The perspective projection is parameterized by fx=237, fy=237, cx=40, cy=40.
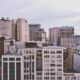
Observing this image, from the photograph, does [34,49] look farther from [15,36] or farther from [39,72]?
[15,36]

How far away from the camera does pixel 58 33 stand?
19.1 ft

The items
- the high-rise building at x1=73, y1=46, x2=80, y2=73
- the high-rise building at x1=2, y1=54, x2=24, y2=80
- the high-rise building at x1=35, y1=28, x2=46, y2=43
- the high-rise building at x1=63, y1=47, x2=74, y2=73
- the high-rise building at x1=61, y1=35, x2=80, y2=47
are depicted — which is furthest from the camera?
the high-rise building at x1=35, y1=28, x2=46, y2=43

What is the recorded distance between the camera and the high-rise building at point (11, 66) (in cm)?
425

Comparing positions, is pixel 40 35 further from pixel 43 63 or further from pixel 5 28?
pixel 43 63

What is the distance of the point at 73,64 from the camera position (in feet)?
16.5

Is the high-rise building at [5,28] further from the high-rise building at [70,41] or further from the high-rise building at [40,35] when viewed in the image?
the high-rise building at [70,41]

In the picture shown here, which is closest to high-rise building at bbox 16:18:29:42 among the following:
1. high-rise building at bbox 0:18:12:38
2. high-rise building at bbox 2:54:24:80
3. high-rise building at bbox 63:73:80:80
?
high-rise building at bbox 0:18:12:38

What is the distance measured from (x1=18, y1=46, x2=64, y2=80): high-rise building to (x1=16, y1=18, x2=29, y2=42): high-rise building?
967mm

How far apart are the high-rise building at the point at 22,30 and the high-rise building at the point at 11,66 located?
42.4 inches

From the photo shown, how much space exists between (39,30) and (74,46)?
91 centimetres

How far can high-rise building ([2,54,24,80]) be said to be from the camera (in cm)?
425

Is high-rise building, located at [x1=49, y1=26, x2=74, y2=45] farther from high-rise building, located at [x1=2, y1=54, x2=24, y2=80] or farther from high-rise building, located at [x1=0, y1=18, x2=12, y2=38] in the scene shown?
high-rise building, located at [x1=2, y1=54, x2=24, y2=80]

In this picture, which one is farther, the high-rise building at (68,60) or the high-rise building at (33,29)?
the high-rise building at (33,29)

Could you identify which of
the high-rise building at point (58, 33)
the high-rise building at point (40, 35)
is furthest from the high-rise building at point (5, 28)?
the high-rise building at point (58, 33)
